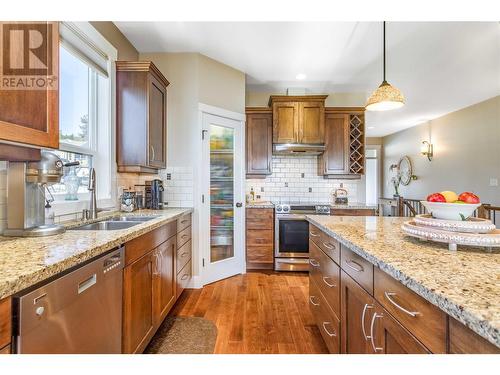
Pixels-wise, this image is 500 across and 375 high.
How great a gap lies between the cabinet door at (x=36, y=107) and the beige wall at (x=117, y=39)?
4.09 ft

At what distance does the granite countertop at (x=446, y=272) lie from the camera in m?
0.56

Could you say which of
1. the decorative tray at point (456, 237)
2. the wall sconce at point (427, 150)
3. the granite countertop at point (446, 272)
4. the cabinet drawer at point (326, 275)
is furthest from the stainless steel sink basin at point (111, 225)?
the wall sconce at point (427, 150)

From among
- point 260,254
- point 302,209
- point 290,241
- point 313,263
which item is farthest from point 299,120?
point 313,263

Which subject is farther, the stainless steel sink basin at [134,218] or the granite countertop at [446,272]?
the stainless steel sink basin at [134,218]

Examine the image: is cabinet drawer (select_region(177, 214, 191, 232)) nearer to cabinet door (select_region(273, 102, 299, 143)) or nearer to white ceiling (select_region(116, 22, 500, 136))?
cabinet door (select_region(273, 102, 299, 143))

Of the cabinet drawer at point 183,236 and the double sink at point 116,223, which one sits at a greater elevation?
the double sink at point 116,223

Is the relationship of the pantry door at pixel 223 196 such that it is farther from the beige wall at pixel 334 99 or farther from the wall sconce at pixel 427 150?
the wall sconce at pixel 427 150

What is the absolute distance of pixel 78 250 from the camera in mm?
1067

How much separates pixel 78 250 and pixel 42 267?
0.71 feet

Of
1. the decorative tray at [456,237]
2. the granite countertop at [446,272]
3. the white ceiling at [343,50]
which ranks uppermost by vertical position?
the white ceiling at [343,50]

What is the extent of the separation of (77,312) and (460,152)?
6.78 m

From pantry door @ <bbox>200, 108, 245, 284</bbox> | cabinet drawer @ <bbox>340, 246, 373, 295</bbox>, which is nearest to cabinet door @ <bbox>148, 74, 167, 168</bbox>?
pantry door @ <bbox>200, 108, 245, 284</bbox>

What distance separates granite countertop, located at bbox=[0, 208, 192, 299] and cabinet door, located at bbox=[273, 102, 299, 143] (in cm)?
276

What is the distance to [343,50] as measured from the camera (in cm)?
305
